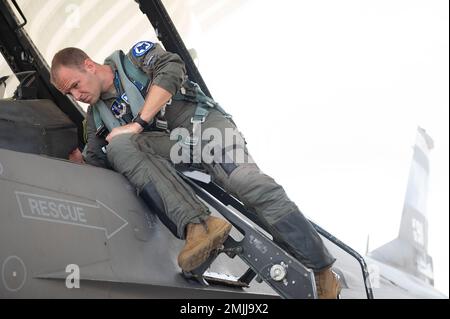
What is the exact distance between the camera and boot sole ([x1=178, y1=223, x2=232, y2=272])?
206cm

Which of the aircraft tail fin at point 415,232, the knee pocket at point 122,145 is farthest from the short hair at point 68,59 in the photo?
the aircraft tail fin at point 415,232

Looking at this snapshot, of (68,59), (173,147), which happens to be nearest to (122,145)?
(173,147)

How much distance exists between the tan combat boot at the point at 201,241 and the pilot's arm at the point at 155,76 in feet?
1.43

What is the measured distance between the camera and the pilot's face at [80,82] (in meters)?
2.29

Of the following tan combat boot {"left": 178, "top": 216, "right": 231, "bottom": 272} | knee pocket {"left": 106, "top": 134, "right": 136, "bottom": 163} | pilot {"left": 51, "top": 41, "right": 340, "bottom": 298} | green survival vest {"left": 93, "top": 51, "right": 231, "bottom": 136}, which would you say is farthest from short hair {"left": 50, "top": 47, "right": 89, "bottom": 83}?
tan combat boot {"left": 178, "top": 216, "right": 231, "bottom": 272}

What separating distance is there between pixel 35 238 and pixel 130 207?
0.52 metres

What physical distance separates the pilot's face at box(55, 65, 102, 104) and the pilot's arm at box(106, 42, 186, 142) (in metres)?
0.19

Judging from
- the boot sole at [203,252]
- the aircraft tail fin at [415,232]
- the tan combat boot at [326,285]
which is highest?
the boot sole at [203,252]

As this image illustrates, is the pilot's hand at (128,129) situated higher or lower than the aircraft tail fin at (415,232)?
higher
